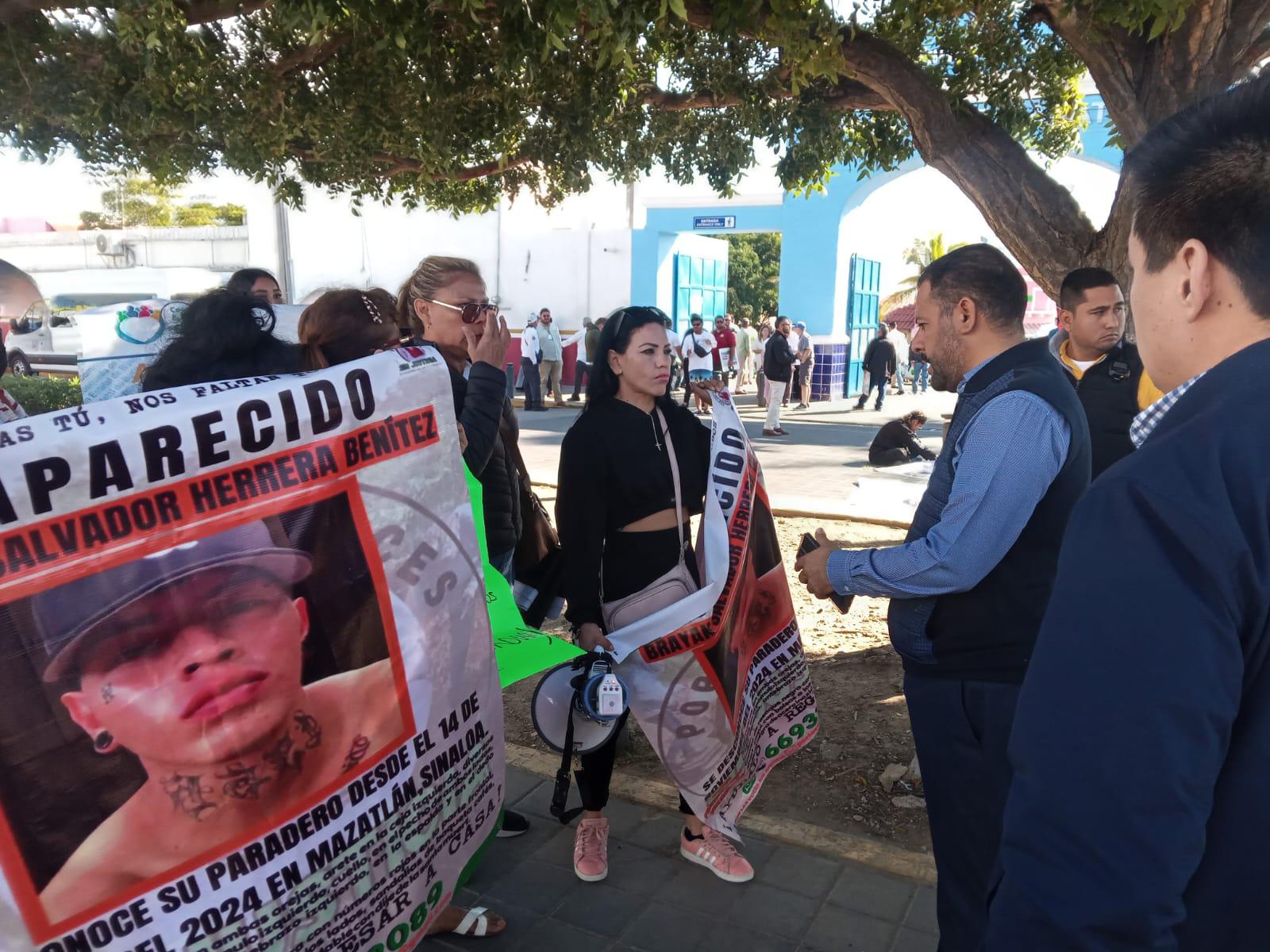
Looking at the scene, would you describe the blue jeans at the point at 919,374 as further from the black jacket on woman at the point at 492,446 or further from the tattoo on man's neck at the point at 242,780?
the tattoo on man's neck at the point at 242,780

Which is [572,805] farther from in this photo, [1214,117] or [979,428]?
[1214,117]

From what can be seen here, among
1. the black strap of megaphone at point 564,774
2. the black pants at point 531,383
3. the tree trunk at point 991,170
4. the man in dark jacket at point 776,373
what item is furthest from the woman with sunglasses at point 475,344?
the black pants at point 531,383

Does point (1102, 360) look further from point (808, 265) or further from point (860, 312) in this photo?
point (860, 312)

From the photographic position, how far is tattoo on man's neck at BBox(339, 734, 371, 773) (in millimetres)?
1727

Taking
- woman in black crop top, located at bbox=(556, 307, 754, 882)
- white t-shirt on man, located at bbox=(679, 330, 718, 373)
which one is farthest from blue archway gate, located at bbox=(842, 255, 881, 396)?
woman in black crop top, located at bbox=(556, 307, 754, 882)

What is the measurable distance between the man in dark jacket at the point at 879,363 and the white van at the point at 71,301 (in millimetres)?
15822

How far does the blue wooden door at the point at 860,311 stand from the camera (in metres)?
19.4

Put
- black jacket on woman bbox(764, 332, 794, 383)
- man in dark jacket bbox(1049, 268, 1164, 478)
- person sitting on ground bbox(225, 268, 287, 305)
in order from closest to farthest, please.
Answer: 1. man in dark jacket bbox(1049, 268, 1164, 478)
2. person sitting on ground bbox(225, 268, 287, 305)
3. black jacket on woman bbox(764, 332, 794, 383)

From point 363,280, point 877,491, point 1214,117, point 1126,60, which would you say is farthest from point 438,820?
point 363,280

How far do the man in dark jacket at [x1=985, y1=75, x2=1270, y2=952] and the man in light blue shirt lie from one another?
94cm

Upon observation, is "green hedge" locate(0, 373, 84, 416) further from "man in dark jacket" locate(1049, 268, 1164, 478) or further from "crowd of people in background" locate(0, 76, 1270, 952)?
"man in dark jacket" locate(1049, 268, 1164, 478)

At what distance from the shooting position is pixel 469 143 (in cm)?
645

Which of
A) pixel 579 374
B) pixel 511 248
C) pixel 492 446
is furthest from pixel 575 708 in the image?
pixel 511 248

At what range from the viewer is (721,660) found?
2.86 meters
